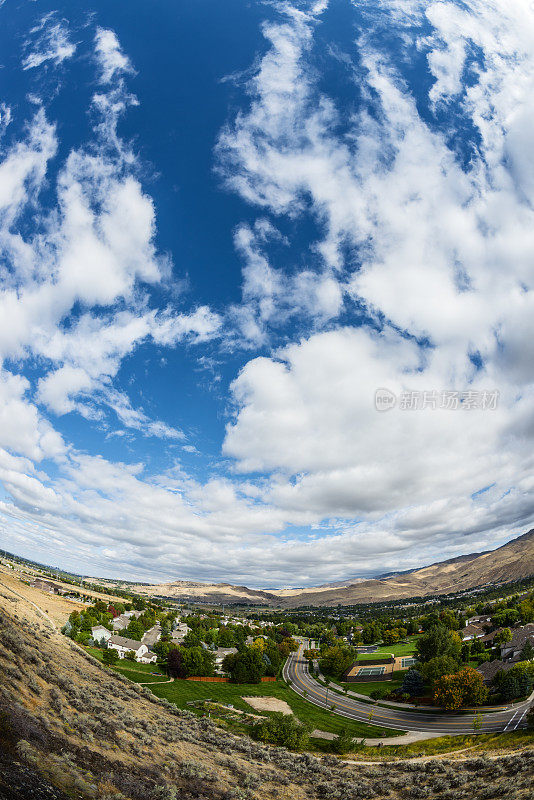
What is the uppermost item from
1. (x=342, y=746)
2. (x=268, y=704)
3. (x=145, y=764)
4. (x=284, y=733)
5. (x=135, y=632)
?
(x=145, y=764)

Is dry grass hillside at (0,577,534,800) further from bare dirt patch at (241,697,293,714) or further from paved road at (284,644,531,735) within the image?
bare dirt patch at (241,697,293,714)

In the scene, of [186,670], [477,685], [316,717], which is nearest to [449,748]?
[477,685]

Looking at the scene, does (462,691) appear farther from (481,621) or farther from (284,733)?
(481,621)

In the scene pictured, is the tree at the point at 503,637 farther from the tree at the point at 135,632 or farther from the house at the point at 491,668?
the tree at the point at 135,632

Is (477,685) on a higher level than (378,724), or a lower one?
higher

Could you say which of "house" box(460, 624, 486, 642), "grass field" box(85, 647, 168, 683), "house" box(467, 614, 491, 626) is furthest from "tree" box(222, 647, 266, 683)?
"house" box(467, 614, 491, 626)

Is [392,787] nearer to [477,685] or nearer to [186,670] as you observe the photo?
[477,685]

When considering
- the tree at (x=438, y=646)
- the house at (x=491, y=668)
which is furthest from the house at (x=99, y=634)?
the house at (x=491, y=668)

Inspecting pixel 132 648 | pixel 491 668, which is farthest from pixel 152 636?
pixel 491 668
